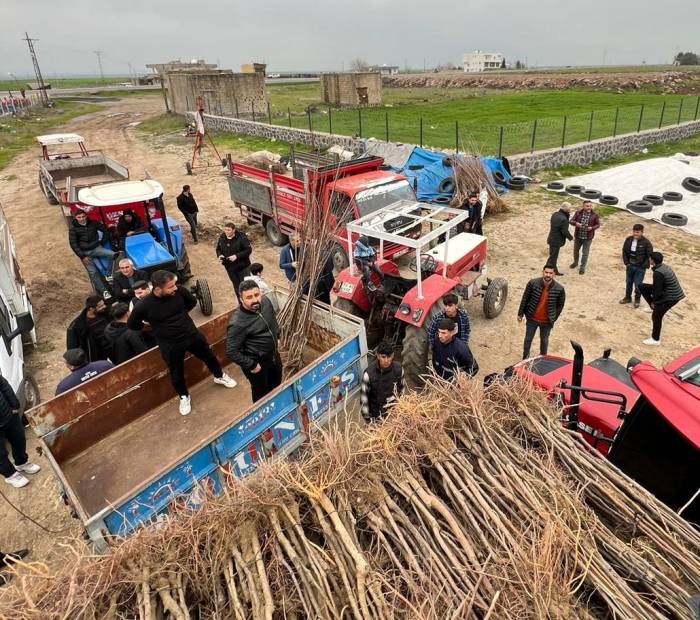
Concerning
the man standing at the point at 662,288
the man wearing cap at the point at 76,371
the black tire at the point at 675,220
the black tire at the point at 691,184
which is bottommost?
the black tire at the point at 675,220

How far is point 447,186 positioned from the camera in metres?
12.4

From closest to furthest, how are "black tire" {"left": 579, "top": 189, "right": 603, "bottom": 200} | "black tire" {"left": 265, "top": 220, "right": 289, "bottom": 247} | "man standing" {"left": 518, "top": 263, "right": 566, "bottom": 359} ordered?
"man standing" {"left": 518, "top": 263, "right": 566, "bottom": 359}, "black tire" {"left": 265, "top": 220, "right": 289, "bottom": 247}, "black tire" {"left": 579, "top": 189, "right": 603, "bottom": 200}

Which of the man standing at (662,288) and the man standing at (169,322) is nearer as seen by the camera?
the man standing at (169,322)

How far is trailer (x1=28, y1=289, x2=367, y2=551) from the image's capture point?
3.61 meters

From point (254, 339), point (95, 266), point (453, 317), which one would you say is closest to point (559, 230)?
point (453, 317)

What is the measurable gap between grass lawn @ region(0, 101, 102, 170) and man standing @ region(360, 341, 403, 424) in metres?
24.5

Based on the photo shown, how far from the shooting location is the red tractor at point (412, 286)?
5414 mm

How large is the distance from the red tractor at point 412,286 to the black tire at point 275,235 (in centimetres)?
377

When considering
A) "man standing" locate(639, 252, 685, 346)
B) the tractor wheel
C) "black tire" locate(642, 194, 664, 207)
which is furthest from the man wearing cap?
"black tire" locate(642, 194, 664, 207)

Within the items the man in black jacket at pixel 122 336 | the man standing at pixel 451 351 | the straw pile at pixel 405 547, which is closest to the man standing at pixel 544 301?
the man standing at pixel 451 351

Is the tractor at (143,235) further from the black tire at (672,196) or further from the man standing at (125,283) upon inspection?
the black tire at (672,196)

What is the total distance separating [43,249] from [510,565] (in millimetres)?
12821

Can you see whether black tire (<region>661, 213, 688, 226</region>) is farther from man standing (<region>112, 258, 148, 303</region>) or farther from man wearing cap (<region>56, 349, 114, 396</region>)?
man wearing cap (<region>56, 349, 114, 396</region>)

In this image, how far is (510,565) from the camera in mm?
2035
